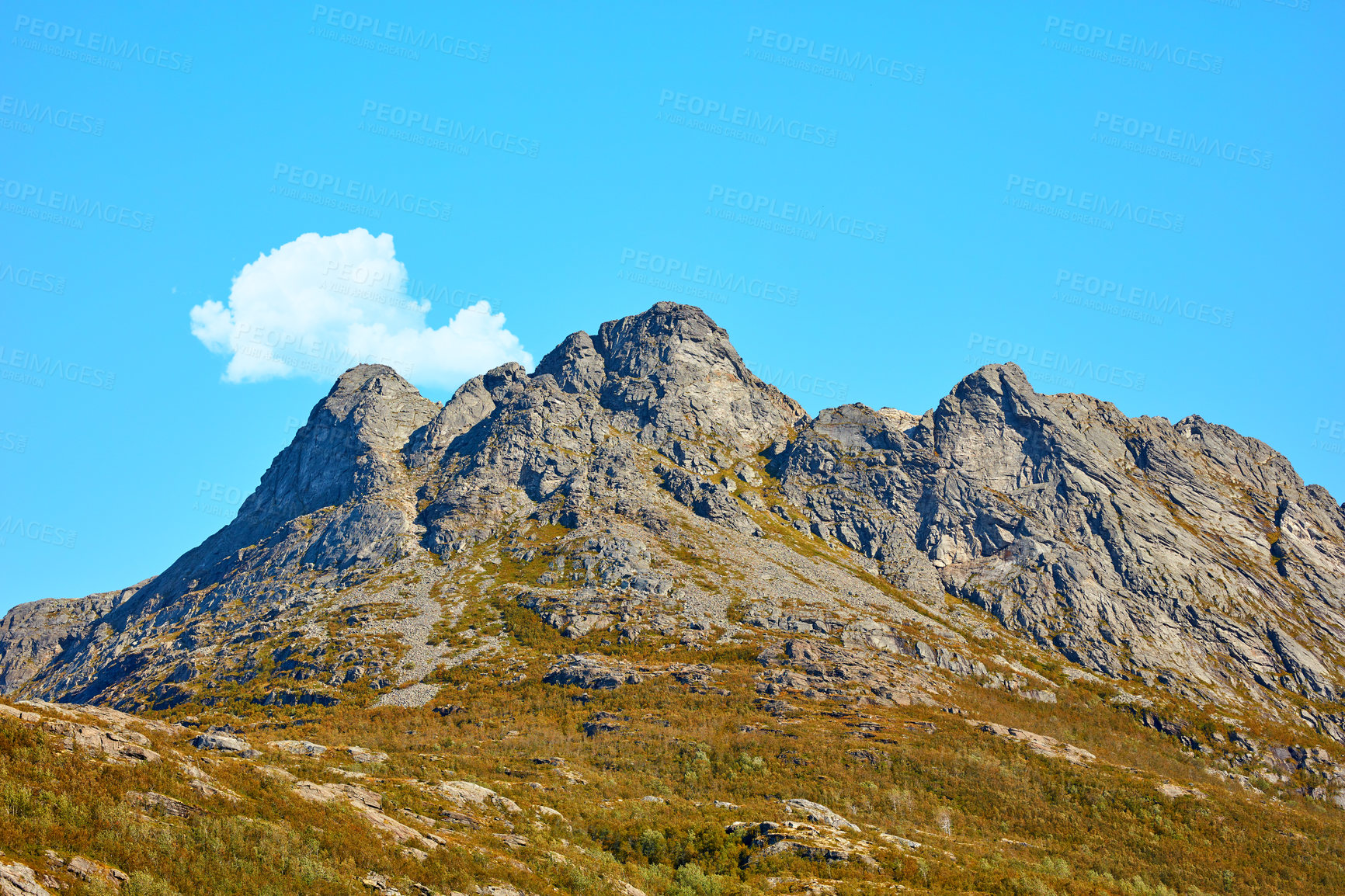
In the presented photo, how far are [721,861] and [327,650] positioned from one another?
5091 inches

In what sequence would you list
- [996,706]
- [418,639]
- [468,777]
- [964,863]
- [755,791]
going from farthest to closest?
[418,639], [996,706], [755,791], [468,777], [964,863]

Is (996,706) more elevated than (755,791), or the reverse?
(996,706)

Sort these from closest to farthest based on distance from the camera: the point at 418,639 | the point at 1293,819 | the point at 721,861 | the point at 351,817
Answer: the point at 351,817, the point at 721,861, the point at 1293,819, the point at 418,639

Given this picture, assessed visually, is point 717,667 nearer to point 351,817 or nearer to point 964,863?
point 964,863

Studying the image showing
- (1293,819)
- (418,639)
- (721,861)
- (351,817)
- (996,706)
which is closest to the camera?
(351,817)

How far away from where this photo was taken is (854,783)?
108312mm

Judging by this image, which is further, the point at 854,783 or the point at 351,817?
the point at 854,783

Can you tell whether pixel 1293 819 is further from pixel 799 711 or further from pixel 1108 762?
pixel 799 711

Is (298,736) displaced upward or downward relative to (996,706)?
downward

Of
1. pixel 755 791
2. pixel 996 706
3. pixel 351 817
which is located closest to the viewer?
pixel 351 817

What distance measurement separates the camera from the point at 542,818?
230 ft

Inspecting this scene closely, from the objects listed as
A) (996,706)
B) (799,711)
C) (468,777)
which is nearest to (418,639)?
(799,711)

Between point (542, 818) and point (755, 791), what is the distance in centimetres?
4121

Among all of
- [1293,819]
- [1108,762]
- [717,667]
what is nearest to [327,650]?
[717,667]
